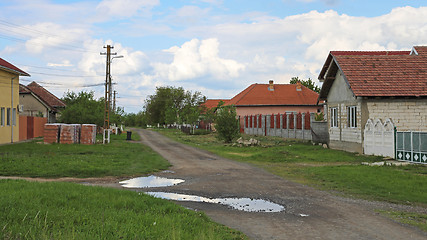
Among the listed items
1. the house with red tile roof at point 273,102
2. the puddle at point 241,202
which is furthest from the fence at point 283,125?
the puddle at point 241,202

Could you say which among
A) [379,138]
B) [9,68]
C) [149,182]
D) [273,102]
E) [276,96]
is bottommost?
[149,182]

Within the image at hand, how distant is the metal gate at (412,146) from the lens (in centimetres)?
1662

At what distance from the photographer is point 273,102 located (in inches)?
2459

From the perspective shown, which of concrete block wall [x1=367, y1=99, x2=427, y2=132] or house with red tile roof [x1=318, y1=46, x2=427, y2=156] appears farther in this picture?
concrete block wall [x1=367, y1=99, x2=427, y2=132]

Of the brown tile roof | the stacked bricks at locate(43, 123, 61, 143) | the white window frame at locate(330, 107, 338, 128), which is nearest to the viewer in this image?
the brown tile roof

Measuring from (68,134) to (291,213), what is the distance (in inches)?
940

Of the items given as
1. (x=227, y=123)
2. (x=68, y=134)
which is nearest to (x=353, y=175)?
(x=227, y=123)

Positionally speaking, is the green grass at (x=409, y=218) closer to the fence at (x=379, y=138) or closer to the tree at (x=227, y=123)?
the fence at (x=379, y=138)

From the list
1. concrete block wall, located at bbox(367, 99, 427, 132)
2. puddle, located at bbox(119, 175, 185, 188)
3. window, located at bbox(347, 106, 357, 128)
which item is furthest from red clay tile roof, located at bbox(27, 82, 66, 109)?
concrete block wall, located at bbox(367, 99, 427, 132)

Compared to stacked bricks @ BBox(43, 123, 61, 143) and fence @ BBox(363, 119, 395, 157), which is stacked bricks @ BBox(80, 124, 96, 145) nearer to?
stacked bricks @ BBox(43, 123, 61, 143)

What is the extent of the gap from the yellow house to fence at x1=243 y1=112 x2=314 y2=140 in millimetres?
23208

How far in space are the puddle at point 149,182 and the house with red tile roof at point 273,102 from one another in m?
47.8

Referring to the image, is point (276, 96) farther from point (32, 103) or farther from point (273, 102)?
point (32, 103)

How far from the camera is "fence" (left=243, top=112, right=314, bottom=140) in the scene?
1275 inches
